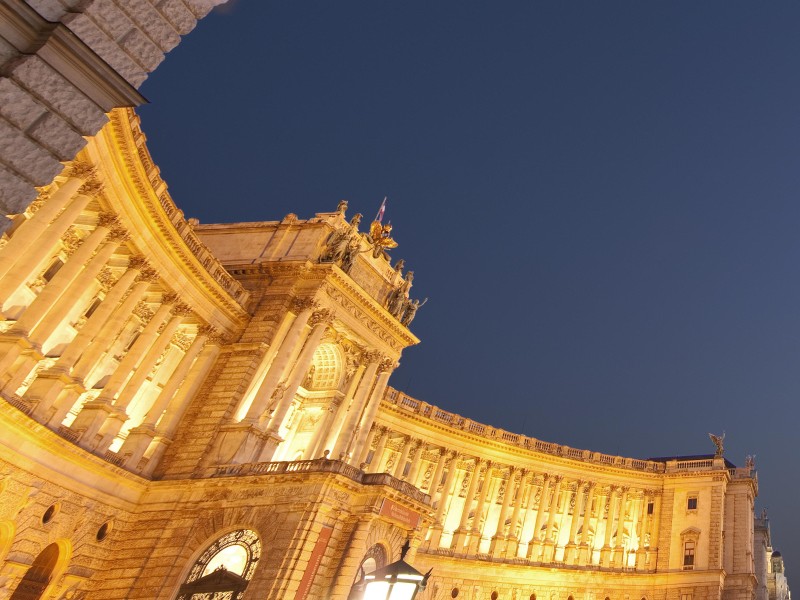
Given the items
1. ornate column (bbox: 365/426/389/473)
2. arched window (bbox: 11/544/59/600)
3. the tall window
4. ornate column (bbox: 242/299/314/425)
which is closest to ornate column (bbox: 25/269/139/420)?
arched window (bbox: 11/544/59/600)

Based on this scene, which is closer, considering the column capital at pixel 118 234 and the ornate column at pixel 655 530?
the column capital at pixel 118 234

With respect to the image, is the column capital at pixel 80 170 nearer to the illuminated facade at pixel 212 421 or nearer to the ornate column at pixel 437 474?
the illuminated facade at pixel 212 421

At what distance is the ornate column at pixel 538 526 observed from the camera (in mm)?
60344

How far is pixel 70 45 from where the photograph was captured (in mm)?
7504

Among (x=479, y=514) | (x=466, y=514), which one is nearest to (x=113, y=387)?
(x=466, y=514)

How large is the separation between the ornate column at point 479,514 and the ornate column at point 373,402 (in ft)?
62.8

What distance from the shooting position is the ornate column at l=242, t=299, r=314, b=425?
38.3m

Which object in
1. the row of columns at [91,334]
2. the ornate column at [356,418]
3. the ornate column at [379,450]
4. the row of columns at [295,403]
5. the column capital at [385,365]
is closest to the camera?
the row of columns at [91,334]

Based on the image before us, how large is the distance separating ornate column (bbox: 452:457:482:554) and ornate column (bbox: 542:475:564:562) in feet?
25.0

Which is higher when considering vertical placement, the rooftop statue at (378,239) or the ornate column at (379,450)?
the rooftop statue at (378,239)

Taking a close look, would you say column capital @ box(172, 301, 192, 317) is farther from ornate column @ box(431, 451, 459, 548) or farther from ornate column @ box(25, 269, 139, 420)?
ornate column @ box(431, 451, 459, 548)

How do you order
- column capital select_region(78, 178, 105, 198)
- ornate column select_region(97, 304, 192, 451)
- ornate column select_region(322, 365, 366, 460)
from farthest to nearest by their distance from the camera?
ornate column select_region(322, 365, 366, 460) → ornate column select_region(97, 304, 192, 451) → column capital select_region(78, 178, 105, 198)

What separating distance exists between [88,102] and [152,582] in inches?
1210

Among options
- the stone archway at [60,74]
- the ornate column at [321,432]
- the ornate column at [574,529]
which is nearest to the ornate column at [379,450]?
the ornate column at [321,432]
